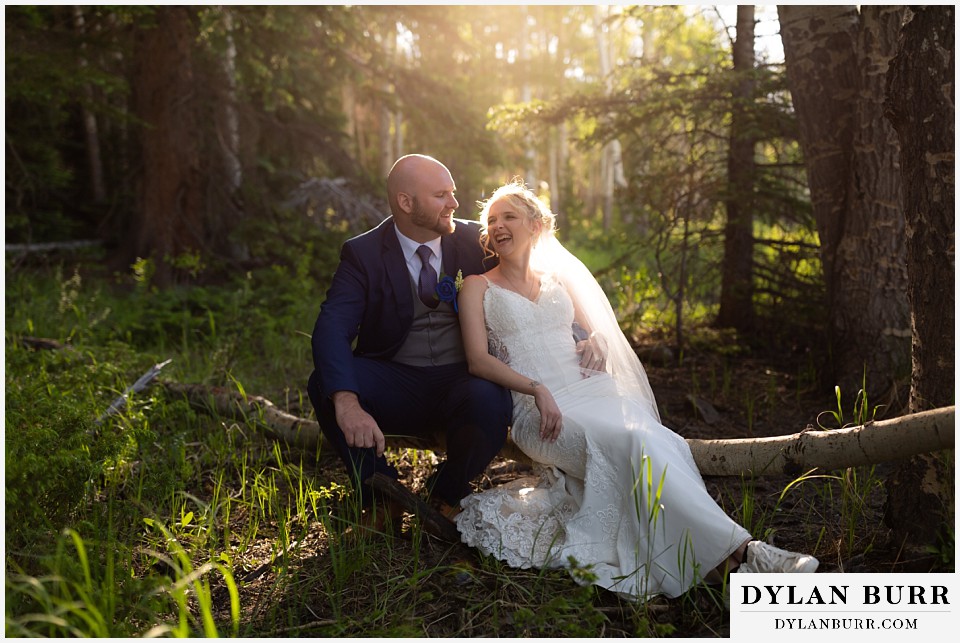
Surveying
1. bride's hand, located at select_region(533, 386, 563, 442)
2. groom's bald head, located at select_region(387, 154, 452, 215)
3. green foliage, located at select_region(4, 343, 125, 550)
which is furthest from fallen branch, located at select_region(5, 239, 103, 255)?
bride's hand, located at select_region(533, 386, 563, 442)

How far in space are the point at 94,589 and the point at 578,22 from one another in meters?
24.0

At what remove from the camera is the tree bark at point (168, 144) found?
30.5 feet

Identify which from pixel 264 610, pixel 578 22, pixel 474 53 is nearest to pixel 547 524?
pixel 264 610

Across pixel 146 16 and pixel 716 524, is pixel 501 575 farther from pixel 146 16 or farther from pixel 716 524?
pixel 146 16

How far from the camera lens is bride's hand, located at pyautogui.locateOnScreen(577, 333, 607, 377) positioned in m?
3.74

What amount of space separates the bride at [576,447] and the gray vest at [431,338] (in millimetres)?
268

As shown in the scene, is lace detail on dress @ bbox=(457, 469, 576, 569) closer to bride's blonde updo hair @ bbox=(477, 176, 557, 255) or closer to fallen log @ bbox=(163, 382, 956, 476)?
fallen log @ bbox=(163, 382, 956, 476)

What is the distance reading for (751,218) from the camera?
20.7 ft

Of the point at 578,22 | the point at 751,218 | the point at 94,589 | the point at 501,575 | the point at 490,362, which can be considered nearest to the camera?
the point at 94,589

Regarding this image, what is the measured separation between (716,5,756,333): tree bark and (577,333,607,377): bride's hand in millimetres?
2783

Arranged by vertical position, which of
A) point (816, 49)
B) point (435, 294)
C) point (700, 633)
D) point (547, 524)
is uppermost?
point (816, 49)

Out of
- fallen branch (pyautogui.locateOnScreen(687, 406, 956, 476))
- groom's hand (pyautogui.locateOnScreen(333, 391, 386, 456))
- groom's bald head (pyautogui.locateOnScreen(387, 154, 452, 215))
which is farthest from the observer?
groom's bald head (pyautogui.locateOnScreen(387, 154, 452, 215))

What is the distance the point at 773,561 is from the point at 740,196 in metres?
4.03

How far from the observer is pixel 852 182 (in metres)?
5.07
